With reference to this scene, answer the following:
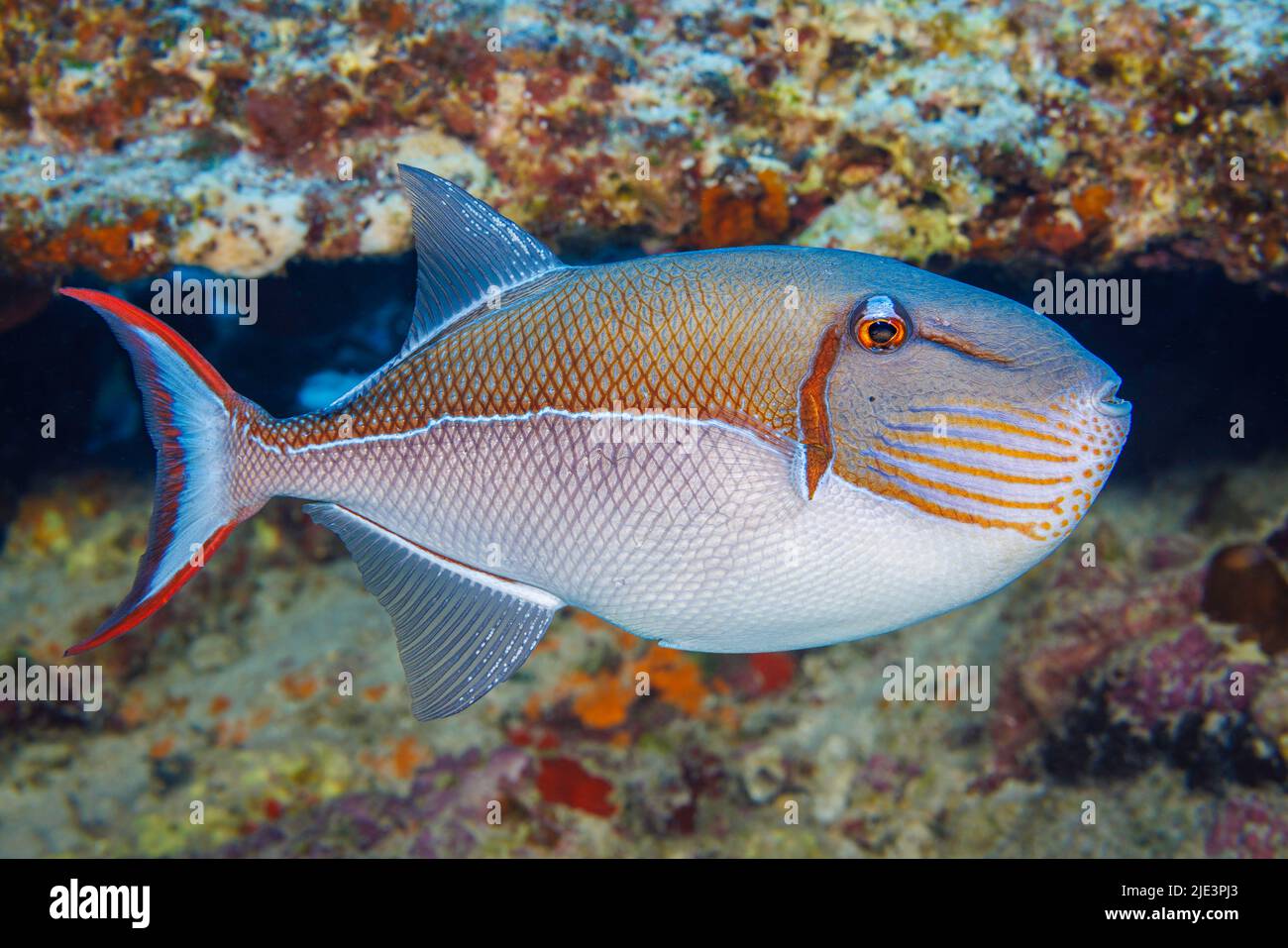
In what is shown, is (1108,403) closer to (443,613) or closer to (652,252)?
(443,613)

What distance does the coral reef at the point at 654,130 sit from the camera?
3010 millimetres

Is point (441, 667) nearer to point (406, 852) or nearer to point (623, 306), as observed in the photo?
point (623, 306)

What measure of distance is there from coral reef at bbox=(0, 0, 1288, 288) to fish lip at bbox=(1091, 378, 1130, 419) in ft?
5.93

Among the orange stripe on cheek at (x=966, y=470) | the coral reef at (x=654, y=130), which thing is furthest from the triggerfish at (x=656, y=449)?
the coral reef at (x=654, y=130)

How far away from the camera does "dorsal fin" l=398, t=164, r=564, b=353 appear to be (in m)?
1.95

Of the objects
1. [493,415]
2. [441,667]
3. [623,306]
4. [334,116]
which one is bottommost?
[441,667]

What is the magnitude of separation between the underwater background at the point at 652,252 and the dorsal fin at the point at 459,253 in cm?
120

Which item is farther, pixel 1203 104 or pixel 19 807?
pixel 19 807

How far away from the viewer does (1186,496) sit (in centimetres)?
510

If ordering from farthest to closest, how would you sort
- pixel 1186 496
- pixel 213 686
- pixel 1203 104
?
pixel 1186 496
pixel 213 686
pixel 1203 104

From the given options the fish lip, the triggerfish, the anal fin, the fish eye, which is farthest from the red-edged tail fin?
the fish lip

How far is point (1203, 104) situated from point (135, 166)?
4.49 metres

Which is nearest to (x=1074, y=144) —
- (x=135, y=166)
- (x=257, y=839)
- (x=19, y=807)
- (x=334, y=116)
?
(x=334, y=116)

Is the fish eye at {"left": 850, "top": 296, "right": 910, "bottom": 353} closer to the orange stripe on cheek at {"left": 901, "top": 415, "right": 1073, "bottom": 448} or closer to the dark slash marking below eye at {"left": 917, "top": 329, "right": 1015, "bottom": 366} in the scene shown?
the dark slash marking below eye at {"left": 917, "top": 329, "right": 1015, "bottom": 366}
